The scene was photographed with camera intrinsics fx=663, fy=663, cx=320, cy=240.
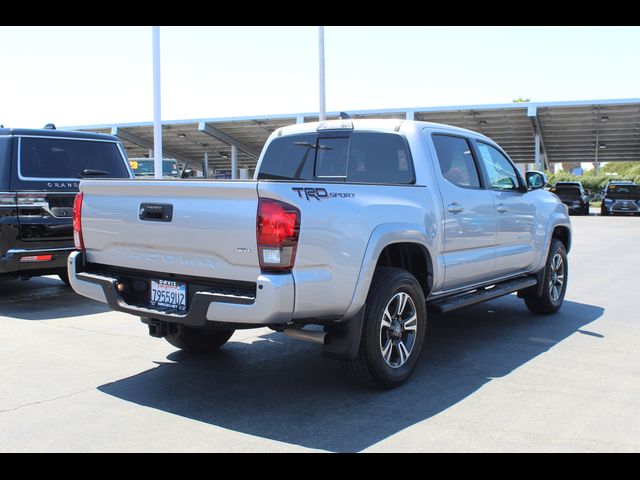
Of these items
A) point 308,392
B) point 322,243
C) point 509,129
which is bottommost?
point 308,392

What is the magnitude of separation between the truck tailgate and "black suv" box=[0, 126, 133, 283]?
122 inches

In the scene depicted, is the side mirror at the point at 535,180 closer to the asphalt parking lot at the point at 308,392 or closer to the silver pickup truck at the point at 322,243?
the silver pickup truck at the point at 322,243

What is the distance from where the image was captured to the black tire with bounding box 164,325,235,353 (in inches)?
225

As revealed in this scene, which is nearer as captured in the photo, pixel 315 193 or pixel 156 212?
pixel 315 193

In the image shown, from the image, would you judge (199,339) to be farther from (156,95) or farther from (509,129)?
(509,129)

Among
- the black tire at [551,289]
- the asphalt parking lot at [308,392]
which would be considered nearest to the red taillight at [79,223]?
the asphalt parking lot at [308,392]

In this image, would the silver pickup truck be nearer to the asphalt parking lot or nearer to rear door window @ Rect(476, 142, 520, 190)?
rear door window @ Rect(476, 142, 520, 190)

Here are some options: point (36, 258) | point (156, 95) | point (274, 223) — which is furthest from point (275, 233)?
point (156, 95)

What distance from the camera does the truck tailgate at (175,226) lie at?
4.16 m

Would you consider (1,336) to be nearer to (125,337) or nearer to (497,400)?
(125,337)

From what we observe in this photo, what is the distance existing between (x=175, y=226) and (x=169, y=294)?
500 mm

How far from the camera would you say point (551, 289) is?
25.3ft

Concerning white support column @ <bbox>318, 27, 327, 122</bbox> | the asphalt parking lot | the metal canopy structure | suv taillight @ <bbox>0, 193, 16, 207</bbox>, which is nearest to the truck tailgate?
the asphalt parking lot
